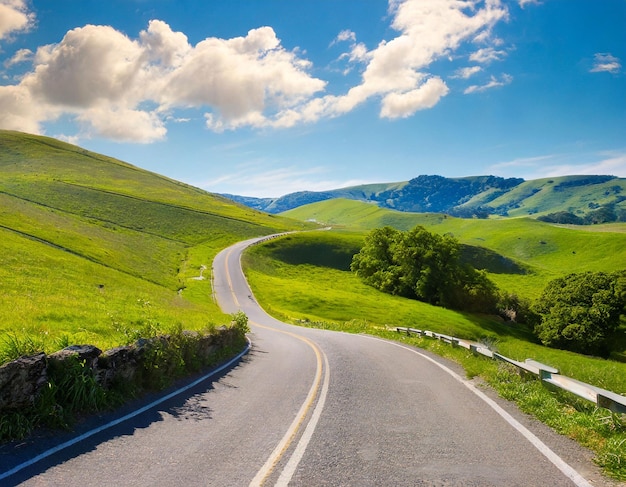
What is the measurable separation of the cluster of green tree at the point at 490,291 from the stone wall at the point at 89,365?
60.9m

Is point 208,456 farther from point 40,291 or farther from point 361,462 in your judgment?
point 40,291

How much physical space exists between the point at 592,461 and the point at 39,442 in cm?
915

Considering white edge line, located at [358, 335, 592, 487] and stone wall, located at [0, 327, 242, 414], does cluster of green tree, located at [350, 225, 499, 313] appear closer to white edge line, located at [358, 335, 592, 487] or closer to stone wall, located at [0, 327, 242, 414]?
white edge line, located at [358, 335, 592, 487]

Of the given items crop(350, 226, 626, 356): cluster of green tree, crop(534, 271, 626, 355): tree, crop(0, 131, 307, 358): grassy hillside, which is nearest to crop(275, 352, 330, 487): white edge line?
crop(0, 131, 307, 358): grassy hillside

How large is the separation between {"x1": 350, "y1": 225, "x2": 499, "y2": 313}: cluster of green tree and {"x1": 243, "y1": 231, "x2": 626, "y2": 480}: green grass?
12.2 feet

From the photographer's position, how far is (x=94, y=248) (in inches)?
2234

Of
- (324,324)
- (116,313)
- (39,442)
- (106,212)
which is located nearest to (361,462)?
(39,442)

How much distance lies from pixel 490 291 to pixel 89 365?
7312cm

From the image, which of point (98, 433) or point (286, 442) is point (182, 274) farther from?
point (286, 442)

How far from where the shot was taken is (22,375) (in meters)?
7.62

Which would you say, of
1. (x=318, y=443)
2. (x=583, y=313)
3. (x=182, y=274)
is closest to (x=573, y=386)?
(x=318, y=443)

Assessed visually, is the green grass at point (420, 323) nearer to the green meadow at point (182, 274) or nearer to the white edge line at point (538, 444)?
the green meadow at point (182, 274)

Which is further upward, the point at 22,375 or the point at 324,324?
the point at 22,375

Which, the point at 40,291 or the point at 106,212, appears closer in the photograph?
the point at 40,291
